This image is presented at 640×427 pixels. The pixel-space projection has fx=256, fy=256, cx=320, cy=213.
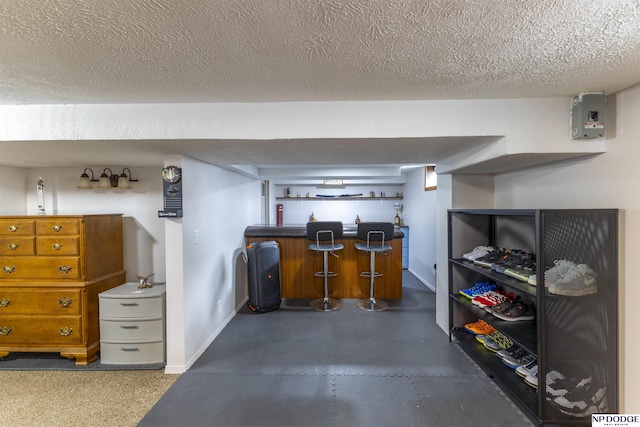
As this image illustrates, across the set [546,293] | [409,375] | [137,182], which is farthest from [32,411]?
[546,293]

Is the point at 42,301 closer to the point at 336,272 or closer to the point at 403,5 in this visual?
the point at 336,272

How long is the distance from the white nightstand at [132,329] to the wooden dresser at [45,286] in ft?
0.70

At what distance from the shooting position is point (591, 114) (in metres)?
1.59

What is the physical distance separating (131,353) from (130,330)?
0.21 meters

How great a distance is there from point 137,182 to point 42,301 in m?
1.40

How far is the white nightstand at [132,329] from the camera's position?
2332mm

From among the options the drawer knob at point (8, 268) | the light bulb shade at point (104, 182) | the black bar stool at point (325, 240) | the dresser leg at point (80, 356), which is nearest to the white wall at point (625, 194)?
the black bar stool at point (325, 240)

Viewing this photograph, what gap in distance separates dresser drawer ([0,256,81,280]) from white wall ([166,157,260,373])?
3.25ft

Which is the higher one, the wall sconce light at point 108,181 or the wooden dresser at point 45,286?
the wall sconce light at point 108,181

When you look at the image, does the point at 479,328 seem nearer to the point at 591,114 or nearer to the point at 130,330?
the point at 591,114

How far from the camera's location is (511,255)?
2.14m

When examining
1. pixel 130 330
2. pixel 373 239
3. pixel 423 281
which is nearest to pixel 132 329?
pixel 130 330

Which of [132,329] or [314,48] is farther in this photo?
[132,329]

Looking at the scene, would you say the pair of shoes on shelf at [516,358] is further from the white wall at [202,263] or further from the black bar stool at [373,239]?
the white wall at [202,263]
